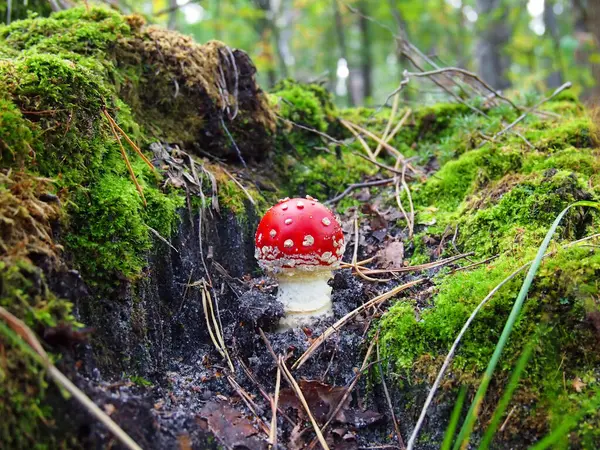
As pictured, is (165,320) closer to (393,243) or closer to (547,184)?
(393,243)

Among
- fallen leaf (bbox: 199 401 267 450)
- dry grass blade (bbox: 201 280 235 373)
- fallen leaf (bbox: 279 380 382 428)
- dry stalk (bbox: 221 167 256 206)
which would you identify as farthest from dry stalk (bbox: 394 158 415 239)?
fallen leaf (bbox: 199 401 267 450)

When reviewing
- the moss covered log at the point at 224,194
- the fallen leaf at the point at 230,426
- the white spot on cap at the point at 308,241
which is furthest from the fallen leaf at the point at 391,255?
the fallen leaf at the point at 230,426

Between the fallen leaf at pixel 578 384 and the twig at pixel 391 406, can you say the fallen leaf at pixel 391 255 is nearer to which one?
the twig at pixel 391 406

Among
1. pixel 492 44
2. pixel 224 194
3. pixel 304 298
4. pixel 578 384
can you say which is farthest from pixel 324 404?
pixel 492 44

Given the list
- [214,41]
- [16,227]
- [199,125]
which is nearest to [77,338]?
[16,227]

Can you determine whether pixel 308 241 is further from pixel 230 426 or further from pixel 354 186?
pixel 354 186

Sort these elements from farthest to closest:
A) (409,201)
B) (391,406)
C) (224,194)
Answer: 1. (409,201)
2. (224,194)
3. (391,406)
